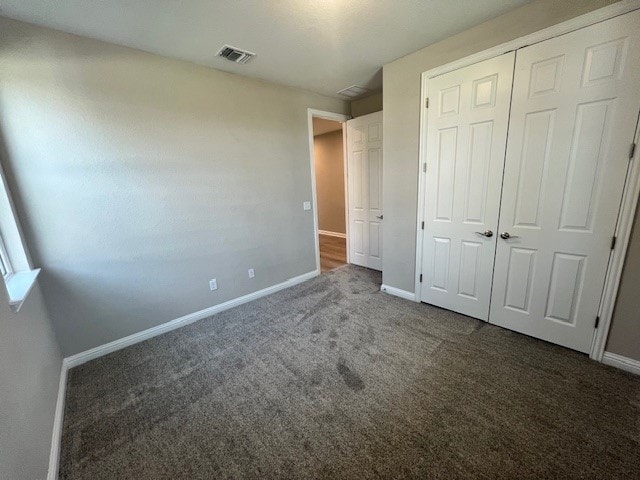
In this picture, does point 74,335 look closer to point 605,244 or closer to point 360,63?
point 360,63

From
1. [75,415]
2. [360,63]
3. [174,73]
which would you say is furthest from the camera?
[360,63]

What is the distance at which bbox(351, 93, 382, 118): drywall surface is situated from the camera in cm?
367

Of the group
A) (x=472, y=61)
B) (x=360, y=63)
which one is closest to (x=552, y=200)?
(x=472, y=61)

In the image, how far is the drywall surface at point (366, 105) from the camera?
3668 mm

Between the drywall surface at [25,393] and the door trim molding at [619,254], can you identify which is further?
the door trim molding at [619,254]

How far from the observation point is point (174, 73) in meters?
2.40

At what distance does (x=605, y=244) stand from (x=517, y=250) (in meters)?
0.51

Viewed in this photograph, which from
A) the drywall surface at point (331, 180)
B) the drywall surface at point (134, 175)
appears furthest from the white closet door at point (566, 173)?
the drywall surface at point (331, 180)

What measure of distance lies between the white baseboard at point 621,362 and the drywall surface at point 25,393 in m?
3.34

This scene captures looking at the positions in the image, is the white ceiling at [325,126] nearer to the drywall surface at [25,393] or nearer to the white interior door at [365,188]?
the white interior door at [365,188]

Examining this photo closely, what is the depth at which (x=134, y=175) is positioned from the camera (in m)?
2.28

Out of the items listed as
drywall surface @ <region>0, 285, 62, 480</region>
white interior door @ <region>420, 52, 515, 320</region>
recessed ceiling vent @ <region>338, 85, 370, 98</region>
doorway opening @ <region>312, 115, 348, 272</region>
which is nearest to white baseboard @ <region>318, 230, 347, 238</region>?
doorway opening @ <region>312, 115, 348, 272</region>

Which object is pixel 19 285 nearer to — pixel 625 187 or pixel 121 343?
pixel 121 343

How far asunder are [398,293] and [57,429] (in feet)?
9.89
